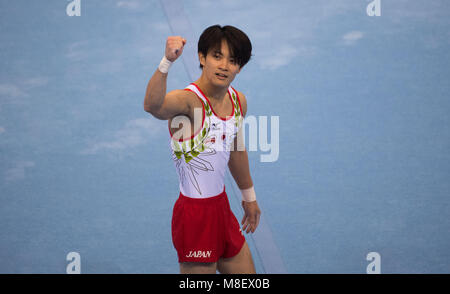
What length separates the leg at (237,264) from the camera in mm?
3121

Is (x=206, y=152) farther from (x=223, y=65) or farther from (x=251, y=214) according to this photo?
(x=251, y=214)

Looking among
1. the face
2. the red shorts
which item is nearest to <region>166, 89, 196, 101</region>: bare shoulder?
the face

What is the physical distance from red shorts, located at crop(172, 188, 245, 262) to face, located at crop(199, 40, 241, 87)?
0.62 m

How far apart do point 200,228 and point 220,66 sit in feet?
2.76

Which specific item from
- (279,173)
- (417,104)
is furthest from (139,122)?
(417,104)

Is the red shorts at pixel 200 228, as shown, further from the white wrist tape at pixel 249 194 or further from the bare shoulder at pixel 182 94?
the bare shoulder at pixel 182 94

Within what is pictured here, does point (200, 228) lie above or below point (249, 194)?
below

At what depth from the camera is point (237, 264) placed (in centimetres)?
312

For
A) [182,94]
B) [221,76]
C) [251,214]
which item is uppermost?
[221,76]

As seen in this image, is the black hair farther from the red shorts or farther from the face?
the red shorts

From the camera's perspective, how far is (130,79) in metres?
6.62

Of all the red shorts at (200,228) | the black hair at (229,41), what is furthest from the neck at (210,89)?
the red shorts at (200,228)

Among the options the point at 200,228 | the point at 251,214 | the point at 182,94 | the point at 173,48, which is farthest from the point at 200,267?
the point at 173,48

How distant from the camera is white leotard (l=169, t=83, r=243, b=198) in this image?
2838 mm
